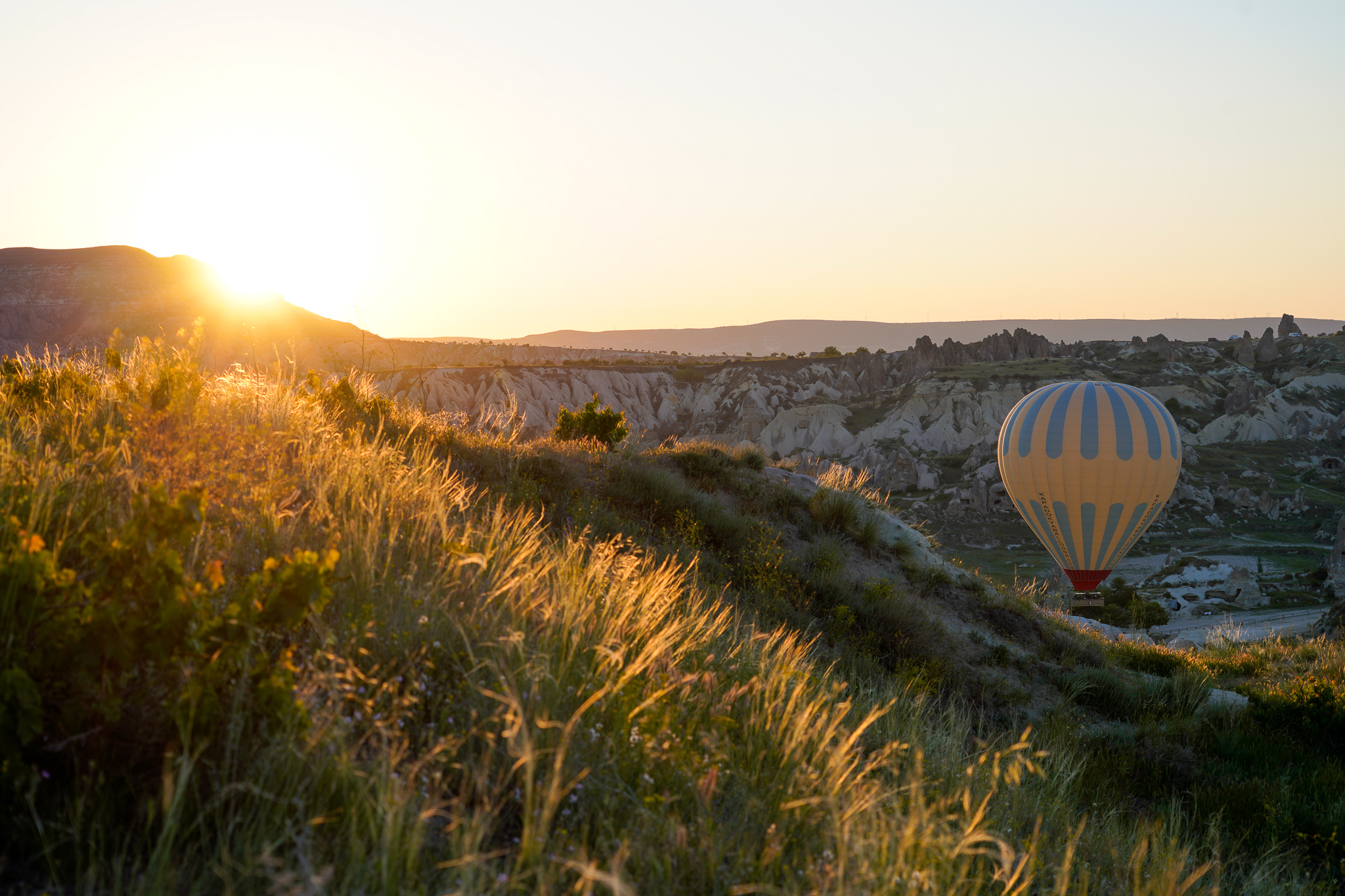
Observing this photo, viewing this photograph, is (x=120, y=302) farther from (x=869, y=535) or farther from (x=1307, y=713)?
(x=1307, y=713)

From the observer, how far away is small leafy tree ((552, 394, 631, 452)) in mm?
13250

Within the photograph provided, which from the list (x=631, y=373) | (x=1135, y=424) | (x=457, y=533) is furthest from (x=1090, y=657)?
(x=631, y=373)

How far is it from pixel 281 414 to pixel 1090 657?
10.7m

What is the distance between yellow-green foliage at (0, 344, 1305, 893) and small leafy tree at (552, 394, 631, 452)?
26.4 ft

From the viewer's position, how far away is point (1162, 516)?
6512 centimetres

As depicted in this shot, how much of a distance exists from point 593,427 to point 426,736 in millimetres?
10619

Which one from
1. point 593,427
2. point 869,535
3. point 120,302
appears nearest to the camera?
point 869,535

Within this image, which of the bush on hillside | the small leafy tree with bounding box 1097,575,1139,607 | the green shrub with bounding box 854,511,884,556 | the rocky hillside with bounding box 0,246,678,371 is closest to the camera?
the bush on hillside

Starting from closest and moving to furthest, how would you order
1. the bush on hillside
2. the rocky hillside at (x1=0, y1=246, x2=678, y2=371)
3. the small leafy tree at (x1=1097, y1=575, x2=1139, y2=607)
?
1. the bush on hillside
2. the small leafy tree at (x1=1097, y1=575, x2=1139, y2=607)
3. the rocky hillside at (x1=0, y1=246, x2=678, y2=371)

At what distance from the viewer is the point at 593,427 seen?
43.8ft

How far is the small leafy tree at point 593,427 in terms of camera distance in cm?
1325

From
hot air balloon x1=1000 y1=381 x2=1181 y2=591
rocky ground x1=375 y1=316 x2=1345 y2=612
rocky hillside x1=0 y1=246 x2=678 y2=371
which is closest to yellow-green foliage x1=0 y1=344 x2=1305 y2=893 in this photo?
hot air balloon x1=1000 y1=381 x2=1181 y2=591

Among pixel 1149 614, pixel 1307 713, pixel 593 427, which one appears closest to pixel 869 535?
pixel 593 427

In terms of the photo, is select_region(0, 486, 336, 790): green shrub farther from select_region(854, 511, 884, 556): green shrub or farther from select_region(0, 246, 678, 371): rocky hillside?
select_region(0, 246, 678, 371): rocky hillside
